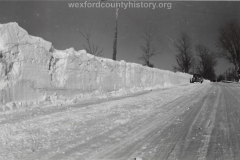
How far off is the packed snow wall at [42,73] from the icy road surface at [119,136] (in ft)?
3.96

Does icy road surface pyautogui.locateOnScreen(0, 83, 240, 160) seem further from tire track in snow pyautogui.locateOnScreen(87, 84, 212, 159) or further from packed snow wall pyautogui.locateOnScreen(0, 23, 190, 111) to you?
packed snow wall pyautogui.locateOnScreen(0, 23, 190, 111)

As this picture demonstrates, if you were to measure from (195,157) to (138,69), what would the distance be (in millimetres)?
12155

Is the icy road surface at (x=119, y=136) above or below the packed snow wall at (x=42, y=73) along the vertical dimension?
below

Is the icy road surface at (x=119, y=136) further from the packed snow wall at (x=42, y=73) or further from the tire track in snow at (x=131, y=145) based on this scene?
the packed snow wall at (x=42, y=73)

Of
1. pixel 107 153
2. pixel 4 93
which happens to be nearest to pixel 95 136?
pixel 107 153

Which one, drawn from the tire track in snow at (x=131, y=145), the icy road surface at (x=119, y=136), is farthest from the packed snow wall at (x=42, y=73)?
the tire track in snow at (x=131, y=145)

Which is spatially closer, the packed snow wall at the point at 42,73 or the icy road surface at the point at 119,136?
the icy road surface at the point at 119,136

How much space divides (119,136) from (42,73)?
4432 millimetres

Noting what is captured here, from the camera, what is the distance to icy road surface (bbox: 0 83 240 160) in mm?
2686

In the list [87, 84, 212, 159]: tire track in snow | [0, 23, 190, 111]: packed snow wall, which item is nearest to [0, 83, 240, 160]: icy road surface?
[87, 84, 212, 159]: tire track in snow

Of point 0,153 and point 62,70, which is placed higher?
point 62,70

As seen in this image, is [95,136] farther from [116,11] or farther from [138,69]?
[116,11]

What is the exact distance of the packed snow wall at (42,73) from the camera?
5922 mm

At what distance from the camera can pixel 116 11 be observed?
17.7 m
